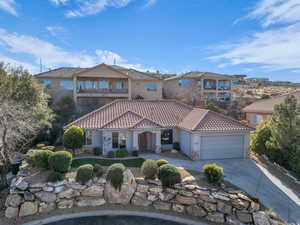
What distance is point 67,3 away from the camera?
1335 cm

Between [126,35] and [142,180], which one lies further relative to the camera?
[126,35]

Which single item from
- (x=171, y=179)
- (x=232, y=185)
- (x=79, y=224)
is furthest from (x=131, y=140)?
(x=232, y=185)

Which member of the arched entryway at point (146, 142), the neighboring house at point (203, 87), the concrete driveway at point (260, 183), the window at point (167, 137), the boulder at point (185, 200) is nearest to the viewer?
the concrete driveway at point (260, 183)

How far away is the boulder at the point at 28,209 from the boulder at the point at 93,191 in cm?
272

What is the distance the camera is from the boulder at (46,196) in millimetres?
9945

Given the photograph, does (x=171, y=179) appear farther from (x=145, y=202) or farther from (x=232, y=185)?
(x=232, y=185)

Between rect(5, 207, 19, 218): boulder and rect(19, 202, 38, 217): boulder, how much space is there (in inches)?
10.4

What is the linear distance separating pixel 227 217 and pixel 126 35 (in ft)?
61.8

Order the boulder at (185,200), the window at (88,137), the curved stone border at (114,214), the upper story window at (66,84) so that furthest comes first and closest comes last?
the upper story window at (66,84)
the window at (88,137)
the boulder at (185,200)
the curved stone border at (114,214)

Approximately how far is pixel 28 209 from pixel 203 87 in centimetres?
3294

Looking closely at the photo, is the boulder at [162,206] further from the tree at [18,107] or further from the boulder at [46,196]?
the tree at [18,107]

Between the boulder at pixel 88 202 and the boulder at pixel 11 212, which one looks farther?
the boulder at pixel 88 202

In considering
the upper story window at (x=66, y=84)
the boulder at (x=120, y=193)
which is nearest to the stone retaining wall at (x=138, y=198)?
the boulder at (x=120, y=193)

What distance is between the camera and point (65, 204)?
10.1m
